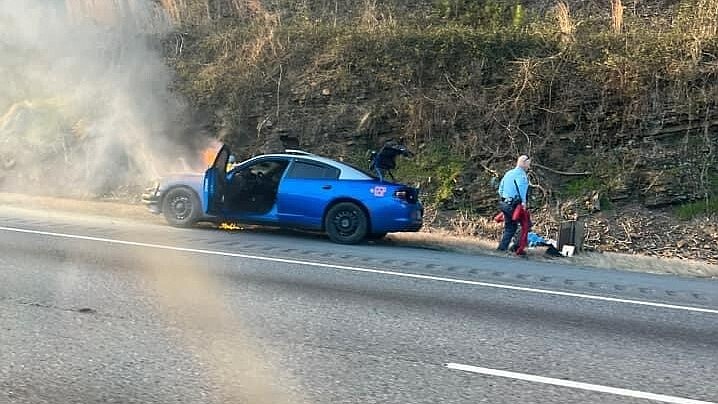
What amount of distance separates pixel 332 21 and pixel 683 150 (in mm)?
9153

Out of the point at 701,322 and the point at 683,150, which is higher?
the point at 683,150

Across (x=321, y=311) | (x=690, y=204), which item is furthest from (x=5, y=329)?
(x=690, y=204)

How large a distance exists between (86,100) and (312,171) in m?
9.61

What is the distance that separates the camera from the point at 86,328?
592cm

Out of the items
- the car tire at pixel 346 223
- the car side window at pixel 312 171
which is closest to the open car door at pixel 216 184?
the car side window at pixel 312 171

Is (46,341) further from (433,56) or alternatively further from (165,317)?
(433,56)

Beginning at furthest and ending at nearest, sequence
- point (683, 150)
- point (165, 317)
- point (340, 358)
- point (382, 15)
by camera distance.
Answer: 1. point (382, 15)
2. point (683, 150)
3. point (165, 317)
4. point (340, 358)

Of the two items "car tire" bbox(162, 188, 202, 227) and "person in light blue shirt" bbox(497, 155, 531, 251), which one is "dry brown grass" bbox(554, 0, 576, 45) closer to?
"person in light blue shirt" bbox(497, 155, 531, 251)

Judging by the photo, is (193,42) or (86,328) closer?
(86,328)

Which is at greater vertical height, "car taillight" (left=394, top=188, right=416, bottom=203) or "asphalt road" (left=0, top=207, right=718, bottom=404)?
"car taillight" (left=394, top=188, right=416, bottom=203)

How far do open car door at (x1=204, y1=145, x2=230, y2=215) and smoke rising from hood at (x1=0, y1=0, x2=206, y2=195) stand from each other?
504cm

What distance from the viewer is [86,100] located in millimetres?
19266

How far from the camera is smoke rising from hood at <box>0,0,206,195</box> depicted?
17391 mm

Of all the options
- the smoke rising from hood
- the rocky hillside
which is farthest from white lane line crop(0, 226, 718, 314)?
the smoke rising from hood
